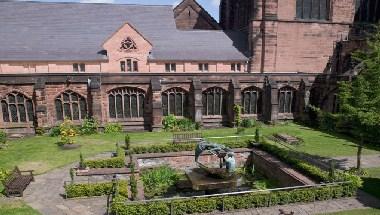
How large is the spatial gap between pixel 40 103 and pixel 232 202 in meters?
21.8

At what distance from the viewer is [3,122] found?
1198 inches

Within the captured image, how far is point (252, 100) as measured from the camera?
114ft

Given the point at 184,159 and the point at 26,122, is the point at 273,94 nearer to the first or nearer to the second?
the point at 184,159

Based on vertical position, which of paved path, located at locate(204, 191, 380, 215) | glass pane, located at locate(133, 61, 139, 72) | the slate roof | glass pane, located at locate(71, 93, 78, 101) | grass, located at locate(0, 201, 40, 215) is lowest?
paved path, located at locate(204, 191, 380, 215)

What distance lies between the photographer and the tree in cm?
1834

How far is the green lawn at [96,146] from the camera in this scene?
901 inches

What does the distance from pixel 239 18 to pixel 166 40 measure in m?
12.3

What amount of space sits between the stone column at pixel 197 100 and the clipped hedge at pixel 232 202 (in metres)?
17.5

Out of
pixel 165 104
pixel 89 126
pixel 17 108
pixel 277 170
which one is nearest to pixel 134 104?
pixel 165 104

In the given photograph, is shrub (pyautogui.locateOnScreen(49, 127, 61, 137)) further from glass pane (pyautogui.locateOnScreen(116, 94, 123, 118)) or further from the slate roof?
the slate roof

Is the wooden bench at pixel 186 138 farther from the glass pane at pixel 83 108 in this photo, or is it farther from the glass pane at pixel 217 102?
the glass pane at pixel 83 108

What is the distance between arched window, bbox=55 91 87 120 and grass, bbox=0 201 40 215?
1573 centimetres

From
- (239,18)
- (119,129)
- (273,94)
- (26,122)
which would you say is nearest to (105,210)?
(119,129)

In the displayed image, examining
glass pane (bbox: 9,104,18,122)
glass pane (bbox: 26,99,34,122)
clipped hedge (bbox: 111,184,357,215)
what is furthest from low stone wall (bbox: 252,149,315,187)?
glass pane (bbox: 9,104,18,122)
